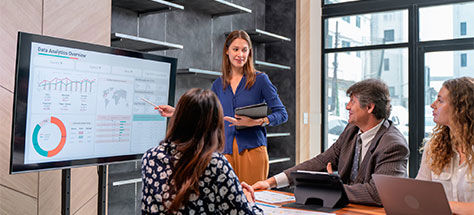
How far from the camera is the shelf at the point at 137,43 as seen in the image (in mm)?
2642

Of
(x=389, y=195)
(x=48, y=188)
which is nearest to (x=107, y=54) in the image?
(x=48, y=188)

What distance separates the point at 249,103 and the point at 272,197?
1020 millimetres

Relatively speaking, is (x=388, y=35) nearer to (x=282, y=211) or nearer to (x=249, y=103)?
(x=249, y=103)

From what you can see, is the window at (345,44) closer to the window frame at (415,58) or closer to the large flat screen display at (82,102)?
the window frame at (415,58)

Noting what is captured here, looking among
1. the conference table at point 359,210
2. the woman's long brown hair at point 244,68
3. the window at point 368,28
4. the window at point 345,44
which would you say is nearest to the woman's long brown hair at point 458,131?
the conference table at point 359,210

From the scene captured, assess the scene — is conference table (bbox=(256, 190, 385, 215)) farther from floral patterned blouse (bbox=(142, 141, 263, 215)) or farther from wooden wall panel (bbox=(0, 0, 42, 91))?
wooden wall panel (bbox=(0, 0, 42, 91))

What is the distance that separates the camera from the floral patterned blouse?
129cm

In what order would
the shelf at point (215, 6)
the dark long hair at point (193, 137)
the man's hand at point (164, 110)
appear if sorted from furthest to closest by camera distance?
the shelf at point (215, 6)
the man's hand at point (164, 110)
the dark long hair at point (193, 137)

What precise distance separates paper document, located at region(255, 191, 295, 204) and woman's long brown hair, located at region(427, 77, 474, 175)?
2.10 feet

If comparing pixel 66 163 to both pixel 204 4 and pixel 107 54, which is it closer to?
pixel 107 54

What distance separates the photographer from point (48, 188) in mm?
2254

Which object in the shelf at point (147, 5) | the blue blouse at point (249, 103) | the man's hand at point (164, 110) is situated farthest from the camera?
the shelf at point (147, 5)

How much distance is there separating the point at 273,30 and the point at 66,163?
3.19 m

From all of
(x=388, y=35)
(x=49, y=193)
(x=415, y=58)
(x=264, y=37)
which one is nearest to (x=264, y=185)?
(x=49, y=193)
